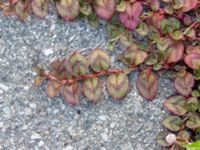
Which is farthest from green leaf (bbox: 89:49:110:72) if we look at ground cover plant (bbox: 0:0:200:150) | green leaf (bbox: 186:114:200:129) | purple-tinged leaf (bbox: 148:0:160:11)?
green leaf (bbox: 186:114:200:129)

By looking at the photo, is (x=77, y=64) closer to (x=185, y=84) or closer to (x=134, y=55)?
(x=134, y=55)

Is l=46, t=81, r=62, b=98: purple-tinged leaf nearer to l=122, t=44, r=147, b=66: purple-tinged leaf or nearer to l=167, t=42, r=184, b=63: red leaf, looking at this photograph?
l=122, t=44, r=147, b=66: purple-tinged leaf

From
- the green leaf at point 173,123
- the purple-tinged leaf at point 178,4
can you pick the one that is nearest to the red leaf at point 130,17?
the purple-tinged leaf at point 178,4

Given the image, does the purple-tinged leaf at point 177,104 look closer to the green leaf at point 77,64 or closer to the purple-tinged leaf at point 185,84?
the purple-tinged leaf at point 185,84

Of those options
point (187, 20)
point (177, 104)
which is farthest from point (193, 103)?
point (187, 20)

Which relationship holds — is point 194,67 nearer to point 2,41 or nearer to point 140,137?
point 140,137

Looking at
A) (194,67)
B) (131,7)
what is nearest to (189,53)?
(194,67)

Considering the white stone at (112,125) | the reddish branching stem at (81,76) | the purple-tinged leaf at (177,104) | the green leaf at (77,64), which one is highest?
the green leaf at (77,64)
